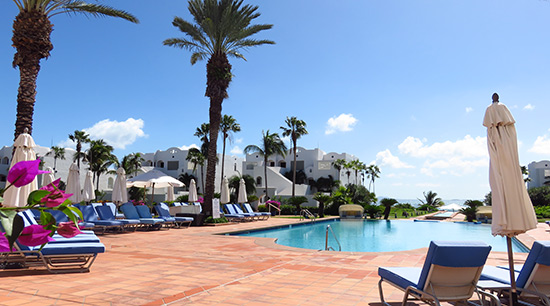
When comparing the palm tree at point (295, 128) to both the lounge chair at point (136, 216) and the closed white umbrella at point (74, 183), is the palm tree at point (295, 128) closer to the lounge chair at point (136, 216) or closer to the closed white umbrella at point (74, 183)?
the lounge chair at point (136, 216)

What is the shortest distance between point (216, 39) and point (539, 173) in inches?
2356

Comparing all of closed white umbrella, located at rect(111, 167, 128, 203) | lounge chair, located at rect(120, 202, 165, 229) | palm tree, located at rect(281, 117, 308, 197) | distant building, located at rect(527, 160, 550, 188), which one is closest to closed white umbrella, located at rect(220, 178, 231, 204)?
lounge chair, located at rect(120, 202, 165, 229)

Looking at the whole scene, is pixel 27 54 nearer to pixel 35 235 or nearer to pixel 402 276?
pixel 402 276

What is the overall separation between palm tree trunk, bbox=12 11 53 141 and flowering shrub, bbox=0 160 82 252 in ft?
40.1

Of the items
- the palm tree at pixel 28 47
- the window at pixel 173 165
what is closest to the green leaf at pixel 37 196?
the palm tree at pixel 28 47

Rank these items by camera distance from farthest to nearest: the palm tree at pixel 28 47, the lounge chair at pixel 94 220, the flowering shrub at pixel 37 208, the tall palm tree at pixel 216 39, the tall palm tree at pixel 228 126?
the tall palm tree at pixel 228 126, the tall palm tree at pixel 216 39, the lounge chair at pixel 94 220, the palm tree at pixel 28 47, the flowering shrub at pixel 37 208

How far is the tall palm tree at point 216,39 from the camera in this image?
18094 mm

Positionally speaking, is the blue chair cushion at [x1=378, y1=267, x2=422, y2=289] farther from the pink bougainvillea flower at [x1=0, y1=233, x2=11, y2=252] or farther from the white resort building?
the white resort building

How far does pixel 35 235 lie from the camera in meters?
0.82

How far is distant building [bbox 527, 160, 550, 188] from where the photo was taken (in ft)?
190

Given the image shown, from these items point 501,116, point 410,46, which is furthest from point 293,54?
point 501,116

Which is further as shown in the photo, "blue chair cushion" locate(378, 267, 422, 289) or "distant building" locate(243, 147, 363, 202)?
"distant building" locate(243, 147, 363, 202)

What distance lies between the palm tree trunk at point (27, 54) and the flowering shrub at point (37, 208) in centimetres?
1223

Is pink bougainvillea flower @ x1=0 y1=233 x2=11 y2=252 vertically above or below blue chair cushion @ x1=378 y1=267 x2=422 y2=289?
above
